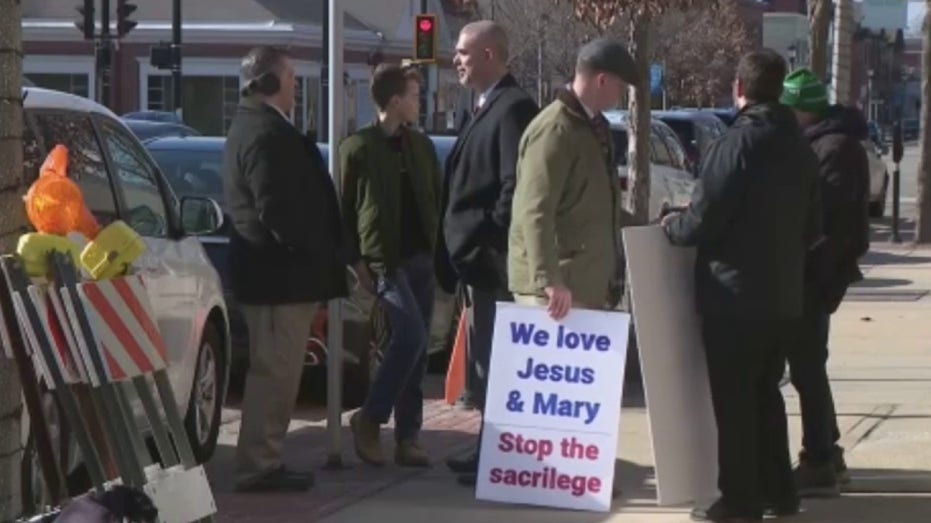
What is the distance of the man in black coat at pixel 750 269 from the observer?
7.78 meters

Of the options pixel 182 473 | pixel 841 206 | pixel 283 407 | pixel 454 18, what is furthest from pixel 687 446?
pixel 454 18

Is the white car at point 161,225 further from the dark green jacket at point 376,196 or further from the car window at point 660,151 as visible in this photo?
the car window at point 660,151

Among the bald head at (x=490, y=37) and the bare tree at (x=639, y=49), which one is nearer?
the bald head at (x=490, y=37)

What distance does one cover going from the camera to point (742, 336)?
7.82m

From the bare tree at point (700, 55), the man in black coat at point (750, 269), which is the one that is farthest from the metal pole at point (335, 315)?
the bare tree at point (700, 55)

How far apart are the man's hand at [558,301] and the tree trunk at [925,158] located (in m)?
18.9

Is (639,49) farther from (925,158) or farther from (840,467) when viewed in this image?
(925,158)

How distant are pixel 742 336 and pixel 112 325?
297 centimetres

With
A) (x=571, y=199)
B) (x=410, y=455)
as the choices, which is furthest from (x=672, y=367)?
(x=410, y=455)

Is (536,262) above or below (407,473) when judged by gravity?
above

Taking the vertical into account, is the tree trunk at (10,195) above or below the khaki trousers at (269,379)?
above

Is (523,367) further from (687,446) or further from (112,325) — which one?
(112,325)

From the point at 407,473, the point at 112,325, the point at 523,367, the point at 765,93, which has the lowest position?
the point at 407,473

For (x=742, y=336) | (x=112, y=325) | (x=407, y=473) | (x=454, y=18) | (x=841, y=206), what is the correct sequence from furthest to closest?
(x=454, y=18)
(x=407, y=473)
(x=841, y=206)
(x=742, y=336)
(x=112, y=325)
